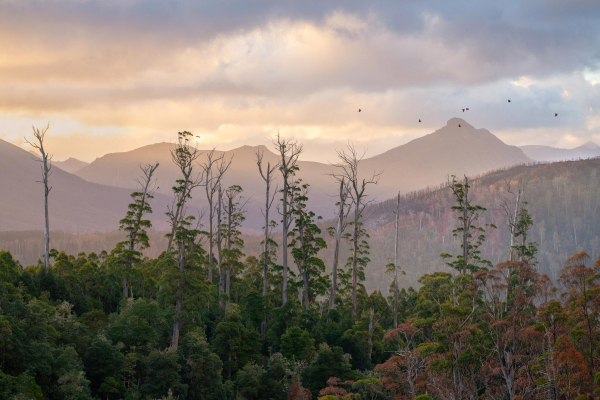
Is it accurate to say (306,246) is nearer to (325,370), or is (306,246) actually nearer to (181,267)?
(181,267)

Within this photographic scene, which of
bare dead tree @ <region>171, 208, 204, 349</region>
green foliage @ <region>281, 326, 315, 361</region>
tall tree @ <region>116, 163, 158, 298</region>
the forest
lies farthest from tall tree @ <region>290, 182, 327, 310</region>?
tall tree @ <region>116, 163, 158, 298</region>

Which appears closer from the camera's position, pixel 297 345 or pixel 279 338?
pixel 297 345

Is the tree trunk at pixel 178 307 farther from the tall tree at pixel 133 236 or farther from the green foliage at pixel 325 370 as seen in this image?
the green foliage at pixel 325 370

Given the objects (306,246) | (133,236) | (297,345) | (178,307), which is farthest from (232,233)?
(297,345)

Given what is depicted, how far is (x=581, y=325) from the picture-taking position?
87.6 ft

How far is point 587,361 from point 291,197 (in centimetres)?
2381

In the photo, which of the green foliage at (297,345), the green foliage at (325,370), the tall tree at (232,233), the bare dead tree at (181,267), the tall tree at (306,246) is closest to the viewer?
the green foliage at (325,370)

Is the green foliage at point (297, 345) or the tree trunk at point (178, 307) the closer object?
the tree trunk at point (178, 307)

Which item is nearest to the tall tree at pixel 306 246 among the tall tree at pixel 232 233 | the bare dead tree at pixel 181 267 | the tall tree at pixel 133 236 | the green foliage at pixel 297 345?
the tall tree at pixel 232 233

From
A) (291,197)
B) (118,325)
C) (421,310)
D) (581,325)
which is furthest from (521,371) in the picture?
(118,325)

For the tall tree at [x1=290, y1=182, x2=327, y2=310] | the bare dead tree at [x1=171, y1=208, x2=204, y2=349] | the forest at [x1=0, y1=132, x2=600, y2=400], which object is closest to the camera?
the forest at [x1=0, y1=132, x2=600, y2=400]

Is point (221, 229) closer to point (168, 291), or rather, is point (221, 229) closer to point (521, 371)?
point (168, 291)

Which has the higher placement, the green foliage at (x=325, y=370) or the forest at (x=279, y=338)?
the forest at (x=279, y=338)

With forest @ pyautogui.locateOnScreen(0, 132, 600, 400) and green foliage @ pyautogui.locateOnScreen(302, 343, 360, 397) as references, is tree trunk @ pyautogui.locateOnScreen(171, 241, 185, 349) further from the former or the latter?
green foliage @ pyautogui.locateOnScreen(302, 343, 360, 397)
